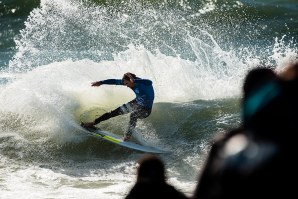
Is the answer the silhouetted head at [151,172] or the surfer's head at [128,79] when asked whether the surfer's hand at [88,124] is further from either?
the silhouetted head at [151,172]

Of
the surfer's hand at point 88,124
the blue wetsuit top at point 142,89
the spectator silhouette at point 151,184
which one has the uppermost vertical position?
the blue wetsuit top at point 142,89

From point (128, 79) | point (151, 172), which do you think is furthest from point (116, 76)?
point (151, 172)

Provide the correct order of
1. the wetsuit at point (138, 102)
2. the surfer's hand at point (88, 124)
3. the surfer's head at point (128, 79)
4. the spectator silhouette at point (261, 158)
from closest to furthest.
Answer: the spectator silhouette at point (261, 158) < the surfer's head at point (128, 79) < the wetsuit at point (138, 102) < the surfer's hand at point (88, 124)

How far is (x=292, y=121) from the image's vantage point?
1574 mm

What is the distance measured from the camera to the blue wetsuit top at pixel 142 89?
10211mm

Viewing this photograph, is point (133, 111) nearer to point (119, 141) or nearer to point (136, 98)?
point (136, 98)

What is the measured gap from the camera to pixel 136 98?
411 inches

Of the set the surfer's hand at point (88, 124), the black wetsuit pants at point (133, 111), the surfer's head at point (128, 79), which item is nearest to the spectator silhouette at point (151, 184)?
the surfer's head at point (128, 79)

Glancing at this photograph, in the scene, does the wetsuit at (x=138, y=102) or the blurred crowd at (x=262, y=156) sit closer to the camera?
the blurred crowd at (x=262, y=156)

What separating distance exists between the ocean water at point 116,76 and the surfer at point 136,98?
465 millimetres

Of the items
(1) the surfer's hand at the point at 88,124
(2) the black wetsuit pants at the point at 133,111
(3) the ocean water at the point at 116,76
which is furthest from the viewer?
(1) the surfer's hand at the point at 88,124

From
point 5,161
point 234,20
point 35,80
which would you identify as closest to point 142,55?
point 35,80

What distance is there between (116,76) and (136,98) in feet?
10.4

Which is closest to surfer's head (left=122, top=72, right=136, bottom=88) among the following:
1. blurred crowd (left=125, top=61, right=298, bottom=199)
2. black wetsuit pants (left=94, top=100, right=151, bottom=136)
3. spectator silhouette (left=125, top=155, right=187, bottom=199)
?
black wetsuit pants (left=94, top=100, right=151, bottom=136)
